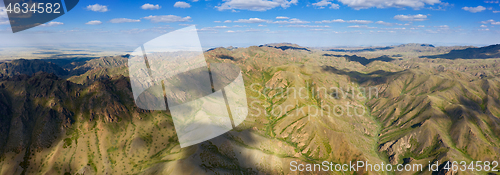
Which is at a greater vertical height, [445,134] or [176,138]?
[176,138]

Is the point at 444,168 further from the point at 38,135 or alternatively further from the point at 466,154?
the point at 38,135

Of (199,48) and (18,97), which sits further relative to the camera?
(18,97)

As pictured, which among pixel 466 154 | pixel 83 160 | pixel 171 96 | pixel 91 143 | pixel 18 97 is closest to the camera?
pixel 83 160

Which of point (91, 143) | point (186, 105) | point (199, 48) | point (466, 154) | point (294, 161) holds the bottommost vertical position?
point (466, 154)

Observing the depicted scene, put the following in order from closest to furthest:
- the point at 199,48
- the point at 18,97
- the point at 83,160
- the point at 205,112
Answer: the point at 199,48
the point at 83,160
the point at 18,97
the point at 205,112

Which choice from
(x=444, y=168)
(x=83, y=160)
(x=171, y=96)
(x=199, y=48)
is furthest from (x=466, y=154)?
(x=83, y=160)

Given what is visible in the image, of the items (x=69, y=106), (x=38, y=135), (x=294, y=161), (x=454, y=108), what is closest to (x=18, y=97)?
(x=69, y=106)

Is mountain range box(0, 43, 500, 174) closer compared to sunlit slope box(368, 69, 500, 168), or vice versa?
mountain range box(0, 43, 500, 174)

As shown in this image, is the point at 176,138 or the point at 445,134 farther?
the point at 445,134

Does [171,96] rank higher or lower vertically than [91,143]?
higher

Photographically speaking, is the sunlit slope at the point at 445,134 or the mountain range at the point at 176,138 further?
the sunlit slope at the point at 445,134
